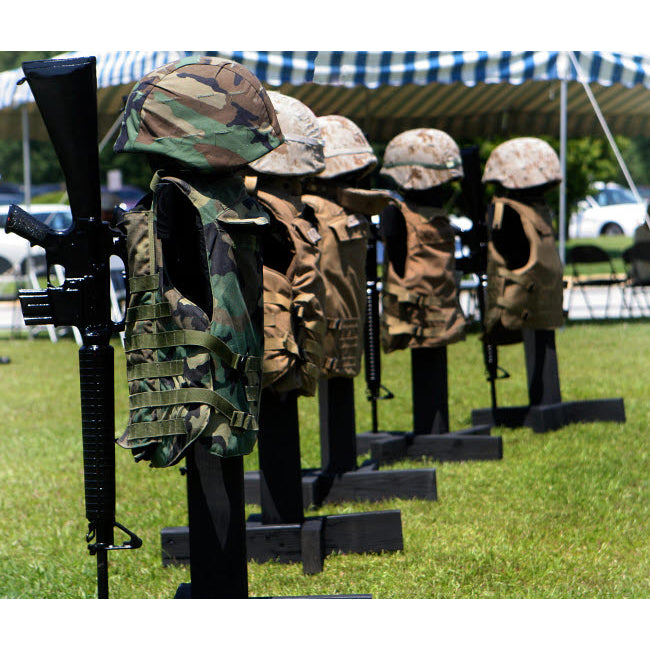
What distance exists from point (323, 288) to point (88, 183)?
5.03ft

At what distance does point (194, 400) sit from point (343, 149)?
258 cm

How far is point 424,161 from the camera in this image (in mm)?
6164

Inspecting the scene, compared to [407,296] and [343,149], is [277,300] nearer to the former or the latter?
[343,149]

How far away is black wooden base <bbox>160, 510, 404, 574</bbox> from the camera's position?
4539mm

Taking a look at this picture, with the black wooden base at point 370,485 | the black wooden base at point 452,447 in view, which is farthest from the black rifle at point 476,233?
the black wooden base at point 370,485

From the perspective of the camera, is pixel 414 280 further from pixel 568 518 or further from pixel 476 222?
pixel 568 518

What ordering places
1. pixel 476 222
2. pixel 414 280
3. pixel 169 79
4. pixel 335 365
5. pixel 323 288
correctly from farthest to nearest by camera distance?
pixel 476 222 → pixel 414 280 → pixel 335 365 → pixel 323 288 → pixel 169 79

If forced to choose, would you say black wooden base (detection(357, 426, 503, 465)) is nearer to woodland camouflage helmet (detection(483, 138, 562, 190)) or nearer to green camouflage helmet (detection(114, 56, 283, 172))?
woodland camouflage helmet (detection(483, 138, 562, 190))

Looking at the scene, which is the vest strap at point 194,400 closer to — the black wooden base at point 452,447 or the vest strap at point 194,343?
the vest strap at point 194,343

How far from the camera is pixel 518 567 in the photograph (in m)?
4.46

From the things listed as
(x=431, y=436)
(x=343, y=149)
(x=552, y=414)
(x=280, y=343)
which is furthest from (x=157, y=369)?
(x=552, y=414)

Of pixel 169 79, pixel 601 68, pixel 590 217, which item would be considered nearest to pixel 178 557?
pixel 169 79

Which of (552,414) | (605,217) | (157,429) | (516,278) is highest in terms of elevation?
(605,217)

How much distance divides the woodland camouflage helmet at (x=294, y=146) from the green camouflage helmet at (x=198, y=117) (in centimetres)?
121
